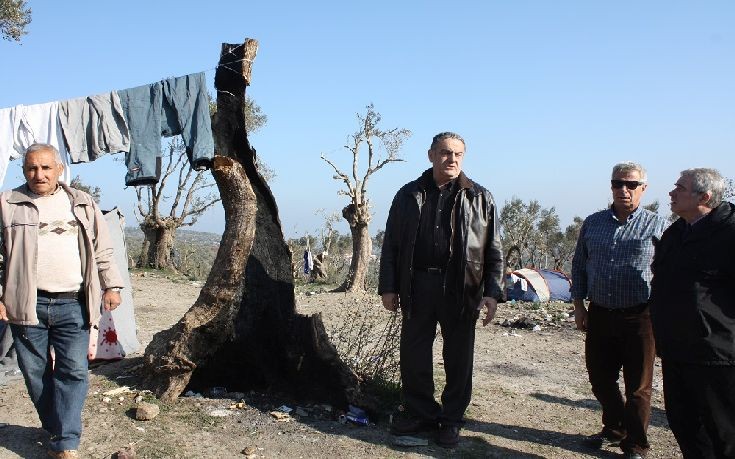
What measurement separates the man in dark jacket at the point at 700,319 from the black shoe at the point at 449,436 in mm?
1363

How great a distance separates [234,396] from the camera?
17.1ft

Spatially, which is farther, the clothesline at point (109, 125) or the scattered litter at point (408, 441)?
the clothesline at point (109, 125)

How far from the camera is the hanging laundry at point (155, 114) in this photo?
6.47 m

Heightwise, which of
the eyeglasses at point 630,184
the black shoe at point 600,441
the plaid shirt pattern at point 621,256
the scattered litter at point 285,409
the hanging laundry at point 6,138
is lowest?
the scattered litter at point 285,409

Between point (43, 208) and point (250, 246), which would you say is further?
point (250, 246)

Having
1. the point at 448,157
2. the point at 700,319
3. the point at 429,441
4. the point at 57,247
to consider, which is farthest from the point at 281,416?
the point at 700,319

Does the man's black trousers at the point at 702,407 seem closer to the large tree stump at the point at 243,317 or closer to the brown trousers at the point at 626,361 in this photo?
the brown trousers at the point at 626,361

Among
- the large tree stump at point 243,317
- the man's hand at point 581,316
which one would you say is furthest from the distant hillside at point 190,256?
the man's hand at point 581,316

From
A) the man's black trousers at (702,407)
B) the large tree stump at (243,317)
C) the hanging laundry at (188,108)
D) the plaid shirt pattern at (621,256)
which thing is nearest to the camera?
the man's black trousers at (702,407)

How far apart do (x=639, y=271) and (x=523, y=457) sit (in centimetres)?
146

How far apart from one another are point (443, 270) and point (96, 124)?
430 centimetres

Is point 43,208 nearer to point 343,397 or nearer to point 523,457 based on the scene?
point 343,397

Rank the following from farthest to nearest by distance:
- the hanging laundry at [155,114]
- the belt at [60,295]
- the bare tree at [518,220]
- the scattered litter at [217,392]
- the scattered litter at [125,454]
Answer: the bare tree at [518,220] < the hanging laundry at [155,114] < the scattered litter at [217,392] < the scattered litter at [125,454] < the belt at [60,295]

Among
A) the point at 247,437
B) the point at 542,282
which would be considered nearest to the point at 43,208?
the point at 247,437
